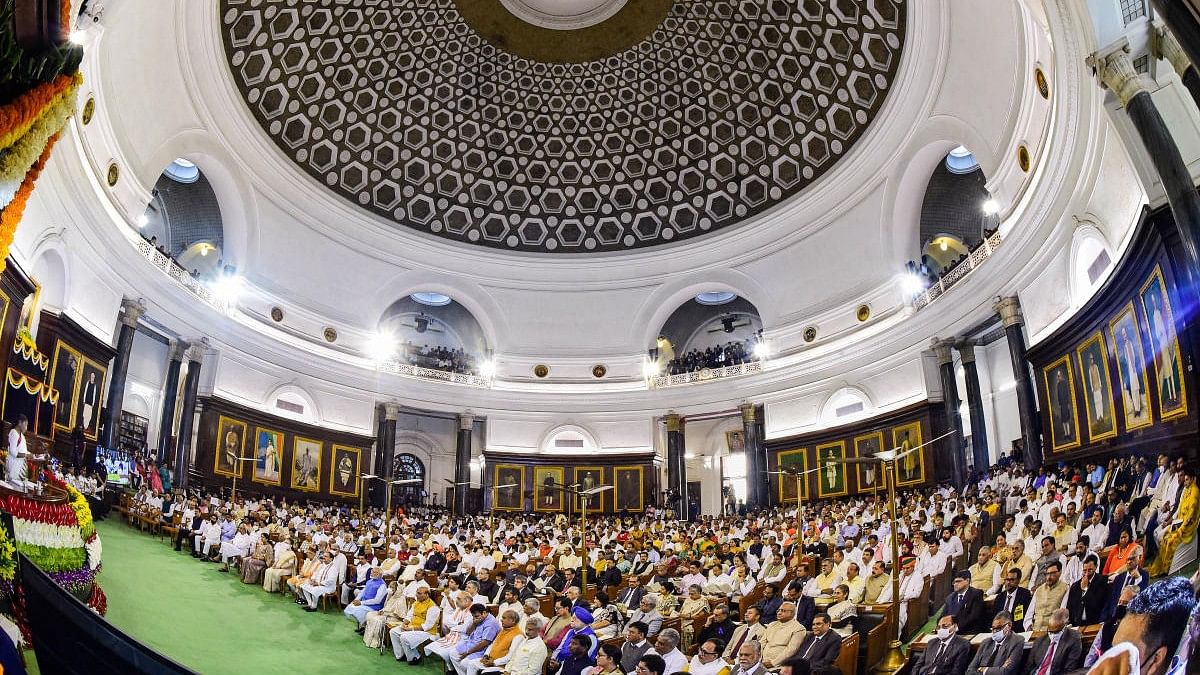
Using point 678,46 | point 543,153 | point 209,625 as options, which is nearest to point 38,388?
point 209,625

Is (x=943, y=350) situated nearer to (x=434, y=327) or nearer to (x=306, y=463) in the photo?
(x=306, y=463)

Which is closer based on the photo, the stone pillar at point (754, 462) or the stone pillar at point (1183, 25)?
the stone pillar at point (1183, 25)

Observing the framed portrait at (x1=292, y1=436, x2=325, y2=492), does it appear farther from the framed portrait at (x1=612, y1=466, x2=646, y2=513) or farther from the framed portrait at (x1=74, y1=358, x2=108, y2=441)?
the framed portrait at (x1=612, y1=466, x2=646, y2=513)

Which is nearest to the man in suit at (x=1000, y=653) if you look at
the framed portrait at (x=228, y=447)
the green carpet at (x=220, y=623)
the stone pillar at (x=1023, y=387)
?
the green carpet at (x=220, y=623)

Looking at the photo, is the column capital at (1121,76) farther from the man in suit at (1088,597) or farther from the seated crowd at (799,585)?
the man in suit at (1088,597)

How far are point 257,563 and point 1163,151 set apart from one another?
46.9ft

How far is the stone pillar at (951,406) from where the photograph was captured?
19766 mm

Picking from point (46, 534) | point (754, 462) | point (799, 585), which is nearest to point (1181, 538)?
point (799, 585)

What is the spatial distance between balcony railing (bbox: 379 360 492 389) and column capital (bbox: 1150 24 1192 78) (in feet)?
76.5

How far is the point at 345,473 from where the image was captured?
2598cm

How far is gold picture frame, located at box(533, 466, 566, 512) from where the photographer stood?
1121 inches

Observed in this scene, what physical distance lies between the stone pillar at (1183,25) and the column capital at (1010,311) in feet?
42.4

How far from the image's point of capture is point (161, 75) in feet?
64.0

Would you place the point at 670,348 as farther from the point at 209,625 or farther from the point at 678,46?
the point at 209,625
